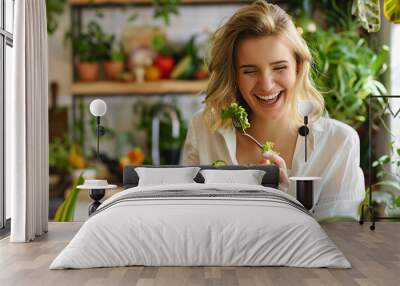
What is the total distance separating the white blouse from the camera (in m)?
6.77

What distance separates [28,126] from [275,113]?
2.44 metres

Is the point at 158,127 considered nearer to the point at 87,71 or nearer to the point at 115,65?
the point at 115,65

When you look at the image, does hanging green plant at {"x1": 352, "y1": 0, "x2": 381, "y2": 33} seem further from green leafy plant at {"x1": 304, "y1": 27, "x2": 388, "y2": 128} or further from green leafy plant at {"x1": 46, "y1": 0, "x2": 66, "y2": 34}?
green leafy plant at {"x1": 46, "y1": 0, "x2": 66, "y2": 34}

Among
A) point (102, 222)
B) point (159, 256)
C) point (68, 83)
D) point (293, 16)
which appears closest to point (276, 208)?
point (159, 256)

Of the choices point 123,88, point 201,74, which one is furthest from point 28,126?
point 201,74

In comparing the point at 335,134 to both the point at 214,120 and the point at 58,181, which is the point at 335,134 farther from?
the point at 58,181

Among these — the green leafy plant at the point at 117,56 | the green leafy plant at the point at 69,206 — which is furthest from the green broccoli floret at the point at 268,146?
the green leafy plant at the point at 69,206

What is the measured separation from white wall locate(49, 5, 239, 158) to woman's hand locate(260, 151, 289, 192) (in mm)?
1012

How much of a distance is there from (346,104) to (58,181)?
3033 mm

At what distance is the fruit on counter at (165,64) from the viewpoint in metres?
7.09

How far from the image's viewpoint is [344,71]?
6773 mm

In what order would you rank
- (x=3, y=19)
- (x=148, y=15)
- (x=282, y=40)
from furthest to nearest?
(x=148, y=15) < (x=282, y=40) < (x=3, y=19)

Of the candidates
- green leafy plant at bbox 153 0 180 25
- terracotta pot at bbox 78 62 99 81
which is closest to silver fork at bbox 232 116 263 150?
green leafy plant at bbox 153 0 180 25

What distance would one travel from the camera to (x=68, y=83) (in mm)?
7164
